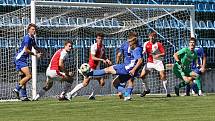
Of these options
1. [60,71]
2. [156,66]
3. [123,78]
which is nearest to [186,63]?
[156,66]

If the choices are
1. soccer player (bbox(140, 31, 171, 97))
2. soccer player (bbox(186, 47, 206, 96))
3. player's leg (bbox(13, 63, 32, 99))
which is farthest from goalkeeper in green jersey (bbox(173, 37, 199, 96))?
player's leg (bbox(13, 63, 32, 99))

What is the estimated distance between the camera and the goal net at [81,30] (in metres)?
19.7

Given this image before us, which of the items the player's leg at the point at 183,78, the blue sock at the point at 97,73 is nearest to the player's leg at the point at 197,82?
the player's leg at the point at 183,78

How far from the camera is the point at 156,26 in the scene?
91.0ft

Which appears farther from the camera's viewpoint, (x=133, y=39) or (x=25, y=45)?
(x=25, y=45)

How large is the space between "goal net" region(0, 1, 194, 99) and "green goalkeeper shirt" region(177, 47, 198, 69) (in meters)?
2.76

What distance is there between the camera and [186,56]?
1842 centimetres

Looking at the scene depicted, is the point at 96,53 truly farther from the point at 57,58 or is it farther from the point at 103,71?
the point at 103,71

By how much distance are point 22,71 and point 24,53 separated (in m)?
0.47

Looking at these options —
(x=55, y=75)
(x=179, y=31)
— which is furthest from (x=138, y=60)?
(x=179, y=31)

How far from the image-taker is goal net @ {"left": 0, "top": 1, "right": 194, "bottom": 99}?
19.7 m

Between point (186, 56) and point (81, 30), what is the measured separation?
5547mm

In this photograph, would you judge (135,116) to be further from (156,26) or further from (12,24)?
(156,26)

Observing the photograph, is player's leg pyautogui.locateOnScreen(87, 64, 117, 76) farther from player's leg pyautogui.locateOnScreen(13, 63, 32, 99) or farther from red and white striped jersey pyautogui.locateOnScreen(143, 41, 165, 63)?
red and white striped jersey pyautogui.locateOnScreen(143, 41, 165, 63)
